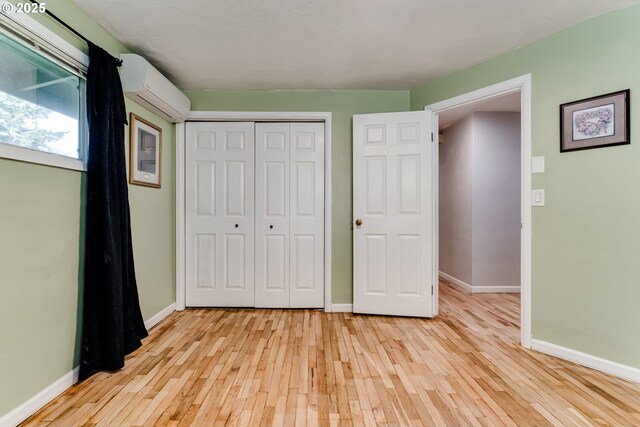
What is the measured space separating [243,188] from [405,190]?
1658 mm

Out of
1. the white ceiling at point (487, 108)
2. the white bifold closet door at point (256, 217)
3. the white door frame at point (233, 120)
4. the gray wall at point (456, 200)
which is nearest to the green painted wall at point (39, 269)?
the white door frame at point (233, 120)

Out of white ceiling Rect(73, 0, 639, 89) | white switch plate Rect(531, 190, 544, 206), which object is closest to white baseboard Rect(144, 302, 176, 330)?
white ceiling Rect(73, 0, 639, 89)

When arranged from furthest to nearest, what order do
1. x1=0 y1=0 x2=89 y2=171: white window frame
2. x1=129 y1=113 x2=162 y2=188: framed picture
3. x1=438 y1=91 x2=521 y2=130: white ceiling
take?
x1=438 y1=91 x2=521 y2=130: white ceiling → x1=129 y1=113 x2=162 y2=188: framed picture → x1=0 y1=0 x2=89 y2=171: white window frame

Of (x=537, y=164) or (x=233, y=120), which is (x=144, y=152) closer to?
(x=233, y=120)

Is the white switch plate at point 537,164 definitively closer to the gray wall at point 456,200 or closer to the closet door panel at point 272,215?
the gray wall at point 456,200

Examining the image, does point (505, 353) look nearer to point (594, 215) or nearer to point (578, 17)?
point (594, 215)

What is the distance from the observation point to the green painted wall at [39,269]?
4.69 feet

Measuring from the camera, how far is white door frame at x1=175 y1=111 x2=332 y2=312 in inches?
122

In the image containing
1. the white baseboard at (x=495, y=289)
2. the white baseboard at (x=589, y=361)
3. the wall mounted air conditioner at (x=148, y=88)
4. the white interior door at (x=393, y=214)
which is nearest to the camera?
the white baseboard at (x=589, y=361)

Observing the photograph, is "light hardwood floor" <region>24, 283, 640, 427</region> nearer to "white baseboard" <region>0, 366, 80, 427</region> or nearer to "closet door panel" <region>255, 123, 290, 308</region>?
"white baseboard" <region>0, 366, 80, 427</region>

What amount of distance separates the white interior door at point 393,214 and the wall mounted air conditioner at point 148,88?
5.55ft

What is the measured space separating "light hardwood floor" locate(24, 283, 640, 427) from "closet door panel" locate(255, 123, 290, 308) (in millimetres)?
567

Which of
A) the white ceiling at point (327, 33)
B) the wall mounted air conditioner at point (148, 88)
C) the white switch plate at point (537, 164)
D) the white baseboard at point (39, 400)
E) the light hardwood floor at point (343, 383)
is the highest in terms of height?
the white ceiling at point (327, 33)

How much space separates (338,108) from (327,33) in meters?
1.03
